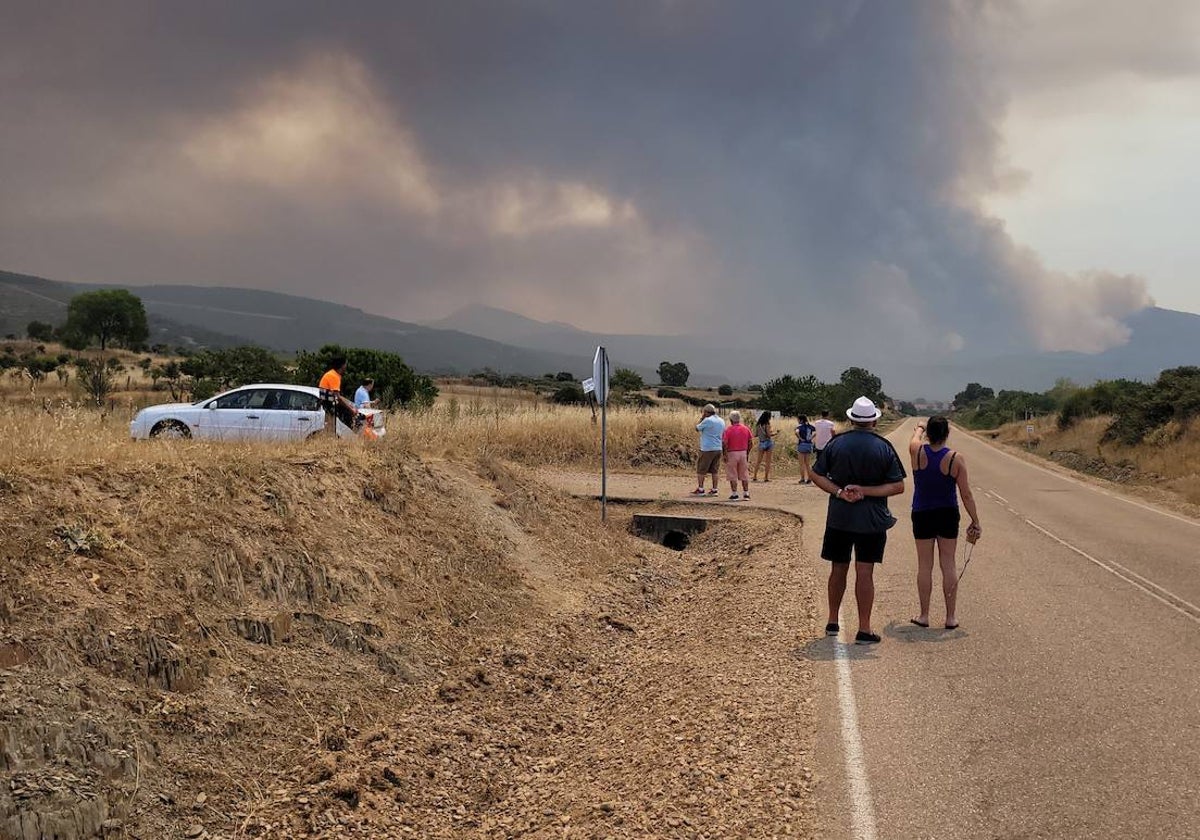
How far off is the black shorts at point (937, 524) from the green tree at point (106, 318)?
322 feet

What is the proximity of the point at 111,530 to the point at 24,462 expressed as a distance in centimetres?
106

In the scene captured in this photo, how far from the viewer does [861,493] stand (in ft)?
22.7

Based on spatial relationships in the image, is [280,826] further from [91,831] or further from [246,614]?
[246,614]

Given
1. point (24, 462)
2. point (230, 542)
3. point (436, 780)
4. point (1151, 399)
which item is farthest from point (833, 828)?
point (1151, 399)

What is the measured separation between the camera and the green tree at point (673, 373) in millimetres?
135375

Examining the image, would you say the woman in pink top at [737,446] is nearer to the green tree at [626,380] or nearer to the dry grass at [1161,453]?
the dry grass at [1161,453]

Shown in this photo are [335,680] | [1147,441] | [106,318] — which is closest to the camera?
[335,680]

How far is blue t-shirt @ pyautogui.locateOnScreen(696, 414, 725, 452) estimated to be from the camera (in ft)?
61.7

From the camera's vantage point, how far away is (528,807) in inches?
194

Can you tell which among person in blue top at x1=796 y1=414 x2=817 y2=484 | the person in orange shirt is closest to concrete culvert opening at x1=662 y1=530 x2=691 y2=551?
the person in orange shirt

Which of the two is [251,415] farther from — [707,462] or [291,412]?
[707,462]

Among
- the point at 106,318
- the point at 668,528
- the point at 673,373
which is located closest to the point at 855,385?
the point at 673,373

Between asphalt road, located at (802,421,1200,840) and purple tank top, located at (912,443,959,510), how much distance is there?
1198 mm

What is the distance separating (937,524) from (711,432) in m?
11.3
